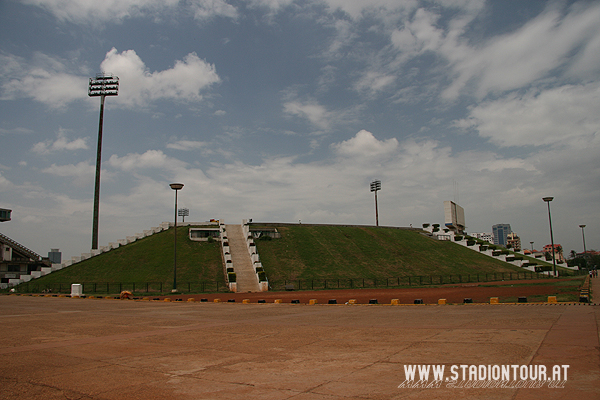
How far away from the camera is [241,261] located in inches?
1938

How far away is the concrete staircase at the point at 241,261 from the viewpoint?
1646 inches

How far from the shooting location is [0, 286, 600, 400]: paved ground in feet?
18.5

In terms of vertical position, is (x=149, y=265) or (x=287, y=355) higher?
(x=149, y=265)

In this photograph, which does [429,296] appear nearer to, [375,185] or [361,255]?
[361,255]

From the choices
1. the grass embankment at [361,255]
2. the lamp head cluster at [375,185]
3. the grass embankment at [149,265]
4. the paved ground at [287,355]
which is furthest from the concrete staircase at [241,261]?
the lamp head cluster at [375,185]

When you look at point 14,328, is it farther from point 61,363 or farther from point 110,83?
point 110,83

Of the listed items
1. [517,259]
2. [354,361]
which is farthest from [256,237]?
[354,361]

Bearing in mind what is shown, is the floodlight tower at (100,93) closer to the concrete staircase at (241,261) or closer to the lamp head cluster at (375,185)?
the concrete staircase at (241,261)

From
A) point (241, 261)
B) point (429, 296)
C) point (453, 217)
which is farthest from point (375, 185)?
point (429, 296)

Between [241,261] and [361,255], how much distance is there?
18157 millimetres

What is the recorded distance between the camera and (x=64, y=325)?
1378 centimetres

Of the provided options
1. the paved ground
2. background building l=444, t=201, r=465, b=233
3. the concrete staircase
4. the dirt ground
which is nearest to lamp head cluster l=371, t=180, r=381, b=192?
background building l=444, t=201, r=465, b=233

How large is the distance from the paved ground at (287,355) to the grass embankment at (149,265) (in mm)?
31134

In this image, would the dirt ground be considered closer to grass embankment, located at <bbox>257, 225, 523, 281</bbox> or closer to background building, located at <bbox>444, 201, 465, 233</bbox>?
grass embankment, located at <bbox>257, 225, 523, 281</bbox>
